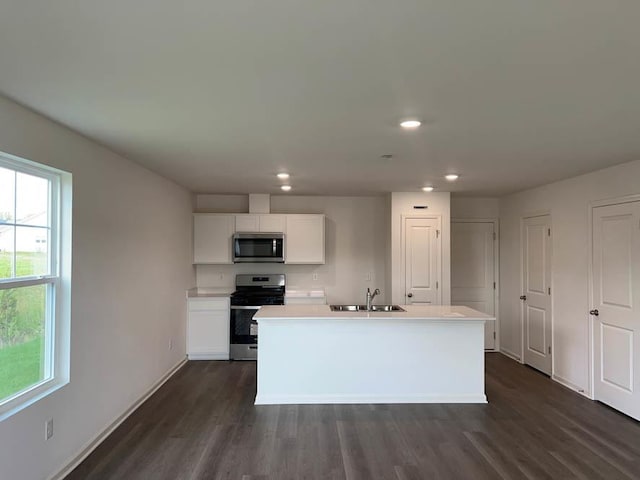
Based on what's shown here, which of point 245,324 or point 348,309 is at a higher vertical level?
point 348,309

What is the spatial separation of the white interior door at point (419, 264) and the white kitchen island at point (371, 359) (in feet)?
4.80

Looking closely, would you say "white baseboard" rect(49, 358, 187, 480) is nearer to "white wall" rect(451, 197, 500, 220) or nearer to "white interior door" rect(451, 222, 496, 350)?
"white interior door" rect(451, 222, 496, 350)

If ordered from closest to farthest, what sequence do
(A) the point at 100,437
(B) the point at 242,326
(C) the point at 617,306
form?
1. (A) the point at 100,437
2. (C) the point at 617,306
3. (B) the point at 242,326

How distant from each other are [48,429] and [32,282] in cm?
91

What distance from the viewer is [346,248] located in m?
6.00

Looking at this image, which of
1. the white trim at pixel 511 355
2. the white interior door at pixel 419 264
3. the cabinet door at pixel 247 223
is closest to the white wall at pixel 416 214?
the white interior door at pixel 419 264

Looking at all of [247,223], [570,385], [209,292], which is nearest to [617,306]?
[570,385]

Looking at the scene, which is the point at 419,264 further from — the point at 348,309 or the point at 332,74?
the point at 332,74

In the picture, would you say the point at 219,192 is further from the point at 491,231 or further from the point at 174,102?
the point at 491,231

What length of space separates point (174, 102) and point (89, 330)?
1858mm

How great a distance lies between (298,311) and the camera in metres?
4.17

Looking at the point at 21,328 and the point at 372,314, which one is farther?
the point at 372,314

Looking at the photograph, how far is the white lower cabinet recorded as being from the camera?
545cm

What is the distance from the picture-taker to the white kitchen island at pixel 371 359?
397 centimetres
